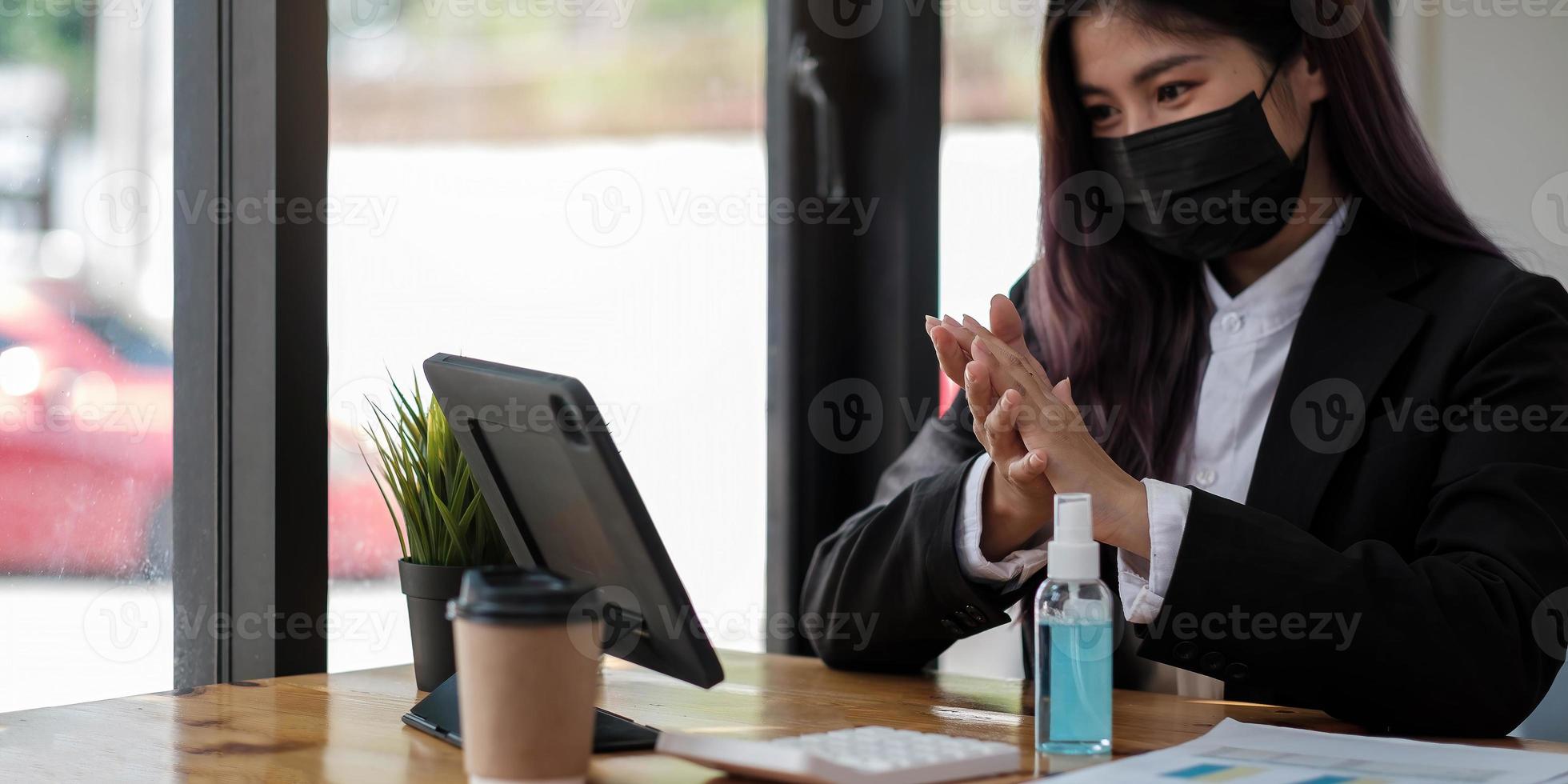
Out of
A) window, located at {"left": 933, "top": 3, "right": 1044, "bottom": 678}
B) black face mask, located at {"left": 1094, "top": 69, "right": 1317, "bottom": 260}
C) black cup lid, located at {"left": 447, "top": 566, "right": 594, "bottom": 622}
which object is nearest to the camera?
black cup lid, located at {"left": 447, "top": 566, "right": 594, "bottom": 622}

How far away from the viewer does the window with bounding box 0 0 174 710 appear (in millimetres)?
1391

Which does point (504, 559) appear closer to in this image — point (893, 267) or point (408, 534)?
point (408, 534)

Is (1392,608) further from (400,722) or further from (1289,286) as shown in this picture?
(400,722)

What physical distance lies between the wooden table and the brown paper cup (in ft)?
0.38

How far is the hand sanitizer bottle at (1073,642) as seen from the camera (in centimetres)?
94

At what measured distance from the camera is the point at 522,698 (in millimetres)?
788

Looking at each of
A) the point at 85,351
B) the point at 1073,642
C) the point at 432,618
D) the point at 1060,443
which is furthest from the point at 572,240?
the point at 1073,642

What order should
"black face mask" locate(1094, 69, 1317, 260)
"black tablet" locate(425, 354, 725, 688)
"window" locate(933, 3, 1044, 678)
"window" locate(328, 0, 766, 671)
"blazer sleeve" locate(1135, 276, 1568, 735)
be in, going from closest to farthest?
"black tablet" locate(425, 354, 725, 688)
"blazer sleeve" locate(1135, 276, 1568, 735)
"black face mask" locate(1094, 69, 1317, 260)
"window" locate(328, 0, 766, 671)
"window" locate(933, 3, 1044, 678)

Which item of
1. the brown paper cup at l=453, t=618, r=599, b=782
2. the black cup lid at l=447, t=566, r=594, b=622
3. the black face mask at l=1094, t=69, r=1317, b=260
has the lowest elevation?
the brown paper cup at l=453, t=618, r=599, b=782

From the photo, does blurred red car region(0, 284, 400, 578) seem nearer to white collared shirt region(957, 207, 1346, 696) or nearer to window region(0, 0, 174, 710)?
window region(0, 0, 174, 710)

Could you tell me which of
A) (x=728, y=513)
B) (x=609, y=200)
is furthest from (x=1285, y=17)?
(x=728, y=513)

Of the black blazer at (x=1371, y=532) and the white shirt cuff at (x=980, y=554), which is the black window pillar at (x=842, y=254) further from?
the white shirt cuff at (x=980, y=554)

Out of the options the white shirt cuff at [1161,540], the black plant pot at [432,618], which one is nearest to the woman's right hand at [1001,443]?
the white shirt cuff at [1161,540]

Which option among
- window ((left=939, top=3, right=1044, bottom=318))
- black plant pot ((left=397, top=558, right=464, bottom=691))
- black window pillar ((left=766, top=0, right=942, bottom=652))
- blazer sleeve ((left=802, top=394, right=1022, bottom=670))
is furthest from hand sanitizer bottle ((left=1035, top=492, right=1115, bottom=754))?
window ((left=939, top=3, right=1044, bottom=318))
